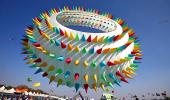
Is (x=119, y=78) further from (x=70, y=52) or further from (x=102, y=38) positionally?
(x=70, y=52)

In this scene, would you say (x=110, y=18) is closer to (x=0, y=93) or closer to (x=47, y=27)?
(x=47, y=27)

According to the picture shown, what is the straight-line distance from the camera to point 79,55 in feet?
51.6

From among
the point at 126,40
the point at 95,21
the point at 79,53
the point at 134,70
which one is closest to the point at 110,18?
the point at 95,21

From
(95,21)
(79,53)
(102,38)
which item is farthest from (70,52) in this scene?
(95,21)

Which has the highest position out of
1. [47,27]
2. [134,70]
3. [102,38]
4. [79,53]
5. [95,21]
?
[95,21]

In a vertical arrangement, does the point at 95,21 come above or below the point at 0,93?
above

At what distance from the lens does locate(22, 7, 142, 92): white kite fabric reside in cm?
1563

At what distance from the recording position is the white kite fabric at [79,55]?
1563cm

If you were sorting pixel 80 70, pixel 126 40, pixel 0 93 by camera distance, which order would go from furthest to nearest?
pixel 0 93 < pixel 126 40 < pixel 80 70

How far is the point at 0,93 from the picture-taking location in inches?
1594

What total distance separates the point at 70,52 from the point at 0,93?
102ft

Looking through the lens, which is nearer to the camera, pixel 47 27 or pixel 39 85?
pixel 39 85

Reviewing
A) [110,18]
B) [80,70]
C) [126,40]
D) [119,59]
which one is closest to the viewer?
[80,70]

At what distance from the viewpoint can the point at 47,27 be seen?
17.6 meters
